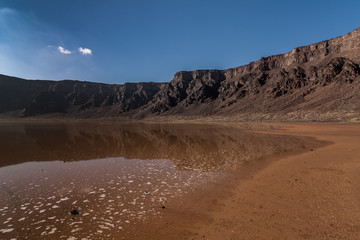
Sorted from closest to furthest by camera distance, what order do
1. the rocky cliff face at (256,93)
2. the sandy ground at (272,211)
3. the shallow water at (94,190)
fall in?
1. the sandy ground at (272,211)
2. the shallow water at (94,190)
3. the rocky cliff face at (256,93)

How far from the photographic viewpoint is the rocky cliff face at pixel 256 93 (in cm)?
7325

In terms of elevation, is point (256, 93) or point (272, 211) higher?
point (256, 93)

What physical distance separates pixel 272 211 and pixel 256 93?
4964 inches

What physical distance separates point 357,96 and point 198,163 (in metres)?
75.7

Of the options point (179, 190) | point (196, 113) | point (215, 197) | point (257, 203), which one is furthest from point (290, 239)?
point (196, 113)

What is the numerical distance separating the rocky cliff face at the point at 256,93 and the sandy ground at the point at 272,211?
5732 centimetres

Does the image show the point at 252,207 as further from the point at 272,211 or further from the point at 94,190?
the point at 94,190

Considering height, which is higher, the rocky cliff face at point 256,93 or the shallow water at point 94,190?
the rocky cliff face at point 256,93

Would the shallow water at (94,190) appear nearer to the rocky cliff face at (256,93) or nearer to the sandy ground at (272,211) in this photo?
the sandy ground at (272,211)

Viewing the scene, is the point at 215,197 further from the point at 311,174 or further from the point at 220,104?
the point at 220,104

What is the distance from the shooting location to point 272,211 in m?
5.68

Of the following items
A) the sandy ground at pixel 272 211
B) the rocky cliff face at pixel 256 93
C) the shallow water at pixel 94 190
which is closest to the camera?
the sandy ground at pixel 272 211

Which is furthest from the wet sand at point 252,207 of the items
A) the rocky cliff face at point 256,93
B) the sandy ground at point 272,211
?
the rocky cliff face at point 256,93

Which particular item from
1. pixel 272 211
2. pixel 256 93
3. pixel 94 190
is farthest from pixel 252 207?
pixel 256 93
